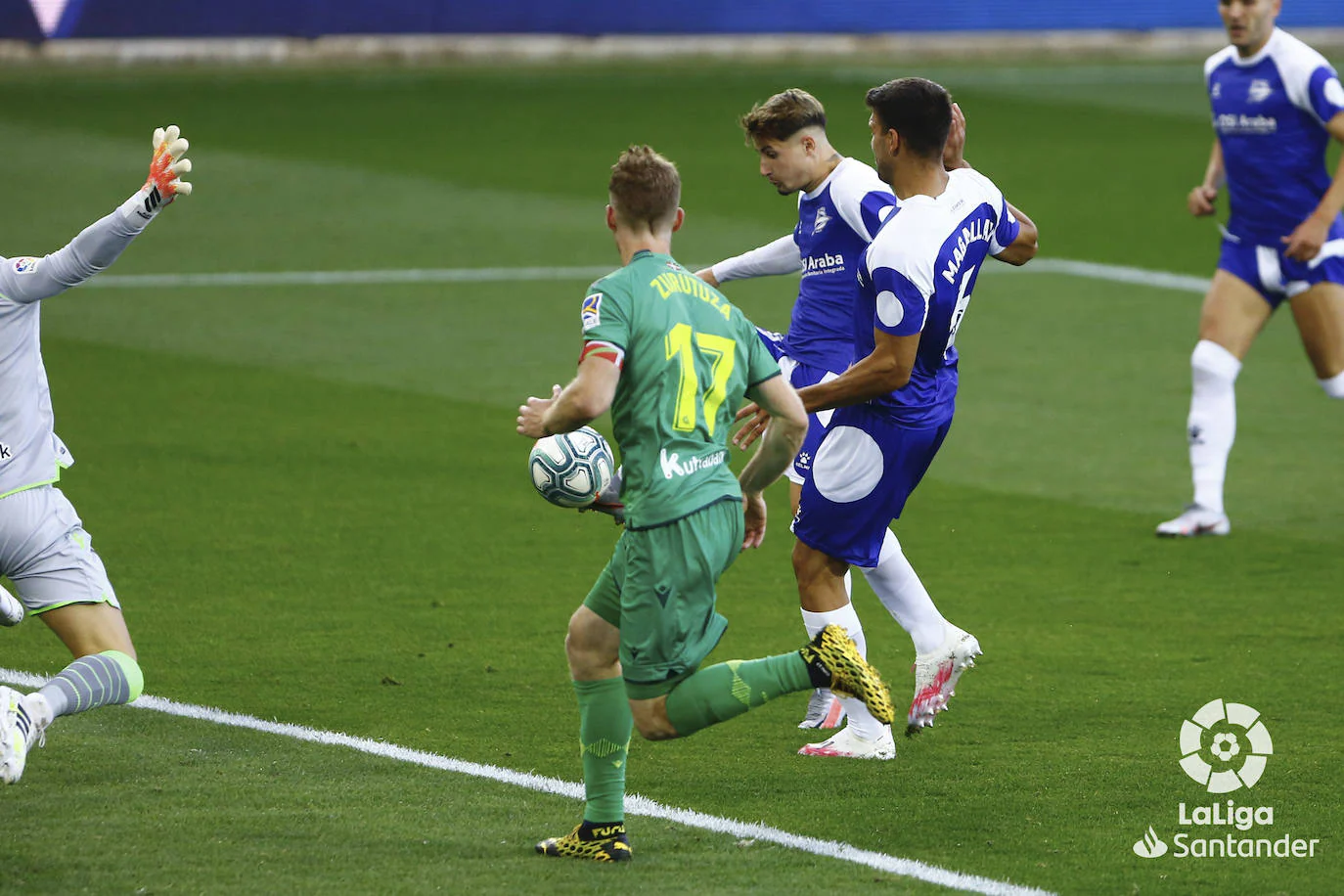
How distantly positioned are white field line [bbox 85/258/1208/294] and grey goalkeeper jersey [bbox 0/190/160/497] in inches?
411

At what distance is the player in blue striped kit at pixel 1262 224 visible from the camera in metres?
9.78

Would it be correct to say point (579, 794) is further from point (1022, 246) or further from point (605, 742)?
point (1022, 246)

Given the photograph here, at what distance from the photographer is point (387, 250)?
17.8 metres

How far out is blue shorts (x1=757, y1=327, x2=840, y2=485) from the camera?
22.6ft

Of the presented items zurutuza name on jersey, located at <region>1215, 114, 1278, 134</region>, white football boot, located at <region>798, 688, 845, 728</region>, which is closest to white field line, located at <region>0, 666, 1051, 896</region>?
white football boot, located at <region>798, 688, 845, 728</region>

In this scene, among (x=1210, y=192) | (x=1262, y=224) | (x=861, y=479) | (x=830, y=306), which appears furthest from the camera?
(x=1210, y=192)

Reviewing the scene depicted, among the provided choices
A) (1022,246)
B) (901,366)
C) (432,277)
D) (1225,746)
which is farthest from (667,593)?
(432,277)

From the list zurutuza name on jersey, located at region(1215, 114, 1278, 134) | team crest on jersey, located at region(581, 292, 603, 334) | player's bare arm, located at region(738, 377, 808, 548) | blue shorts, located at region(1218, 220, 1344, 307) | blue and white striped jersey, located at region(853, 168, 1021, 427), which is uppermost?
zurutuza name on jersey, located at region(1215, 114, 1278, 134)

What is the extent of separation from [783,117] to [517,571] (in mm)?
3084

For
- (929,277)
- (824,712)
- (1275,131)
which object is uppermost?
(1275,131)

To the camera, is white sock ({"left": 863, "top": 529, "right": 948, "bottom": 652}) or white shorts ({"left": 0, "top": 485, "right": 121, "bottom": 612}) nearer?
white shorts ({"left": 0, "top": 485, "right": 121, "bottom": 612})

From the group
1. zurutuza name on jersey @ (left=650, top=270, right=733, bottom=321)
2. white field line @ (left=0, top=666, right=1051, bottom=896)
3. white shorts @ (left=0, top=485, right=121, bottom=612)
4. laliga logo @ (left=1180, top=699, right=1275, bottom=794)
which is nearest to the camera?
zurutuza name on jersey @ (left=650, top=270, right=733, bottom=321)

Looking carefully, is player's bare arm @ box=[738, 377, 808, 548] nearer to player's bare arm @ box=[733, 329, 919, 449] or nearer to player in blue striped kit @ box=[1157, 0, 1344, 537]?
player's bare arm @ box=[733, 329, 919, 449]

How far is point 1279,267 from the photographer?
32.4ft
